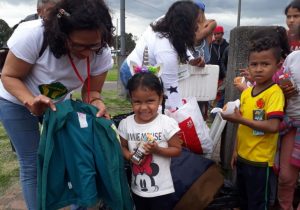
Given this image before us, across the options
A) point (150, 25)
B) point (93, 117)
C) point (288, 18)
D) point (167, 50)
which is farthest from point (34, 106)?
point (288, 18)

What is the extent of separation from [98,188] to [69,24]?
921 mm

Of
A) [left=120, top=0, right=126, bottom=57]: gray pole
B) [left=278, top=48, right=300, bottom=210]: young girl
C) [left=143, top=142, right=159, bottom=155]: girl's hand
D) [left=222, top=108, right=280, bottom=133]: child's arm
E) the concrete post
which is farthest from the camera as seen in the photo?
[left=120, top=0, right=126, bottom=57]: gray pole

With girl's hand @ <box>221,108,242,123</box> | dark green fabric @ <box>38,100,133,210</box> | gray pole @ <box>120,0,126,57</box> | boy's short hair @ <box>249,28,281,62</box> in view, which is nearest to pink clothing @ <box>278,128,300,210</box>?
girl's hand @ <box>221,108,242,123</box>

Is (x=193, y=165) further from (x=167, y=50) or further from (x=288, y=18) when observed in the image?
(x=288, y=18)

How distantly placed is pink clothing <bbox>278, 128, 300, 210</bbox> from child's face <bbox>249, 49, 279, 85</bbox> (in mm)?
460

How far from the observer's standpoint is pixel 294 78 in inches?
93.4

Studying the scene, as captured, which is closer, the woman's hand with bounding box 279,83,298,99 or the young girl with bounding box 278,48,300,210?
the woman's hand with bounding box 279,83,298,99

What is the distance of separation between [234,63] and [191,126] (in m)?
0.87

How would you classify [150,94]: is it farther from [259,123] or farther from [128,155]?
[259,123]

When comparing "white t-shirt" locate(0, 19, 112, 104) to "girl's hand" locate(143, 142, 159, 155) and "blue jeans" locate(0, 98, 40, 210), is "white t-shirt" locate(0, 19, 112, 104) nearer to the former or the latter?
"blue jeans" locate(0, 98, 40, 210)

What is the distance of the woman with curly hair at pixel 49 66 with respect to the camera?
184 centimetres

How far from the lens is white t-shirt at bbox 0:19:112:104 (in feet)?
6.31

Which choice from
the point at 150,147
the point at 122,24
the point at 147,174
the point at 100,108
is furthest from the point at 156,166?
the point at 122,24

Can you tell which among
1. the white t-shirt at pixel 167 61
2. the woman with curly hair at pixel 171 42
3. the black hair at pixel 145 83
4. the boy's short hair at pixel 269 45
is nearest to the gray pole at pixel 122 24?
the woman with curly hair at pixel 171 42
